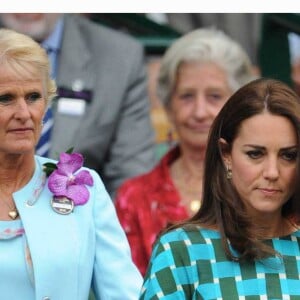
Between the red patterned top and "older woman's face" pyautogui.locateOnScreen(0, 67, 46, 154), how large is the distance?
4.76 feet

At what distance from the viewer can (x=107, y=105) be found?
20.7 feet

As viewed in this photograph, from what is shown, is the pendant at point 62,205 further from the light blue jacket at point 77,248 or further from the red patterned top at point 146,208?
the red patterned top at point 146,208

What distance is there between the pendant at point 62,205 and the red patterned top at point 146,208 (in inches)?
49.4

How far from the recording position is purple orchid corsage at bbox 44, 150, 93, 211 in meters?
4.53

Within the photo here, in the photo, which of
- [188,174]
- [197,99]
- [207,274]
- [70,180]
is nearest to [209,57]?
[197,99]

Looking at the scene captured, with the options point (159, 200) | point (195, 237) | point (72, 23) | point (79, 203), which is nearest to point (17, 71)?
point (79, 203)

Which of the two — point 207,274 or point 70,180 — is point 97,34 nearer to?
point 70,180

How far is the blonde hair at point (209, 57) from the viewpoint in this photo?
6168 mm

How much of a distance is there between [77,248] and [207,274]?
427mm

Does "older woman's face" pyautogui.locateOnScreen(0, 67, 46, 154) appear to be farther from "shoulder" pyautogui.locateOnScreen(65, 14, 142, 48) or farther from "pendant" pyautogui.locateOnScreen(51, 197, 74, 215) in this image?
"shoulder" pyautogui.locateOnScreen(65, 14, 142, 48)

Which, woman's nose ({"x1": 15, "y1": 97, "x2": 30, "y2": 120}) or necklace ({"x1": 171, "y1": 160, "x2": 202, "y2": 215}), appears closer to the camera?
woman's nose ({"x1": 15, "y1": 97, "x2": 30, "y2": 120})

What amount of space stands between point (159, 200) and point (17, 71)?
165 centimetres

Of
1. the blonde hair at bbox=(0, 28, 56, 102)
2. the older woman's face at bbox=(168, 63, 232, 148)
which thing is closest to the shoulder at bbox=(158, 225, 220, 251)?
the blonde hair at bbox=(0, 28, 56, 102)

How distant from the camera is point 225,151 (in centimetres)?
444
